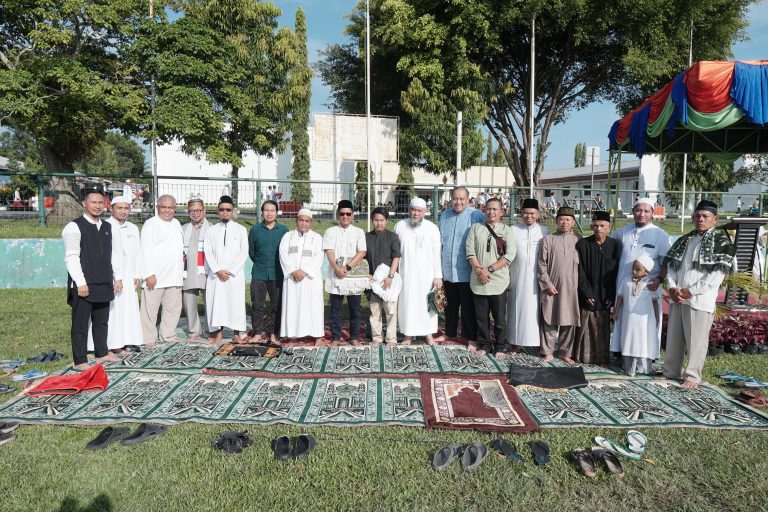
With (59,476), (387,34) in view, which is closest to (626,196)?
(387,34)

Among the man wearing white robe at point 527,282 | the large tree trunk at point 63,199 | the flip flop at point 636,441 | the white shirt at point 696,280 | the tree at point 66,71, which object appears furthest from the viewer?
the tree at point 66,71

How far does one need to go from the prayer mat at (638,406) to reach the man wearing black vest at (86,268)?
405 cm

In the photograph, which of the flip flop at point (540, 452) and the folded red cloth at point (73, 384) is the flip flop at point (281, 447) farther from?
the folded red cloth at point (73, 384)

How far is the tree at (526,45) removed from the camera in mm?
15953

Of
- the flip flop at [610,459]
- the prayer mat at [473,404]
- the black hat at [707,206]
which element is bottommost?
the flip flop at [610,459]

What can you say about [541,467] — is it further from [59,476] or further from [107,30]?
[107,30]

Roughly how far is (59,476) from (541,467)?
290cm

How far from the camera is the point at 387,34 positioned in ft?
55.0

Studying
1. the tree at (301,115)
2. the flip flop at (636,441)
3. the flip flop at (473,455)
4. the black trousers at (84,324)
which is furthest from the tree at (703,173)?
the black trousers at (84,324)

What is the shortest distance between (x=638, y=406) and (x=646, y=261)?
145cm

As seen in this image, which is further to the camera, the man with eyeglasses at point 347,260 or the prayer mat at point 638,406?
the man with eyeglasses at point 347,260

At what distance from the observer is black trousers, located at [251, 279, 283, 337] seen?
19.6 ft

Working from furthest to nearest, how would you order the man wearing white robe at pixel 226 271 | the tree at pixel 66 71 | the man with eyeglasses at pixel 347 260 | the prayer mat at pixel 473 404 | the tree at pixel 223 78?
the tree at pixel 223 78 → the tree at pixel 66 71 → the man wearing white robe at pixel 226 271 → the man with eyeglasses at pixel 347 260 → the prayer mat at pixel 473 404

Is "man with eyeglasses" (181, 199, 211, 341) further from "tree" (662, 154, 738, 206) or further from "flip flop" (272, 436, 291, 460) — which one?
"tree" (662, 154, 738, 206)
